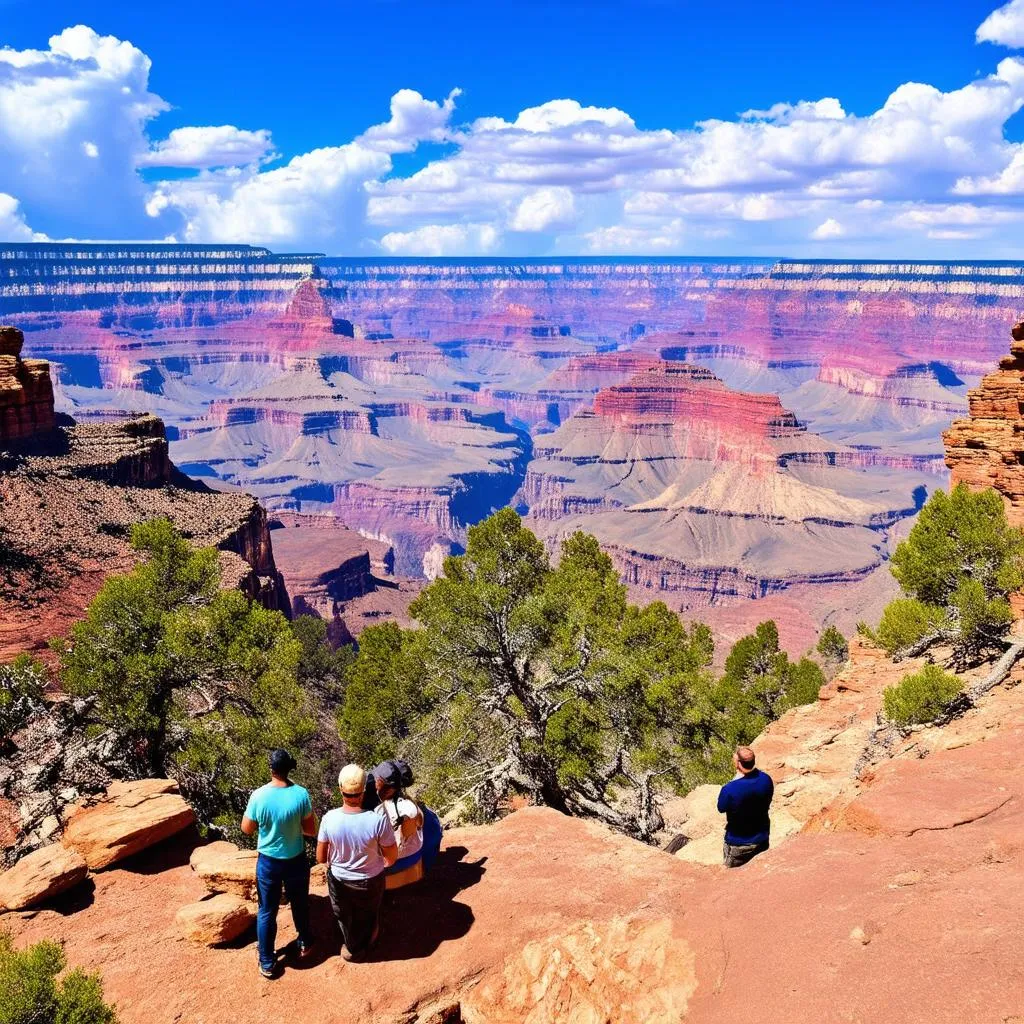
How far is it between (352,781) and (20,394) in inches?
1813

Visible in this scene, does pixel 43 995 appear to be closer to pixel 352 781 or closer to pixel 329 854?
pixel 329 854

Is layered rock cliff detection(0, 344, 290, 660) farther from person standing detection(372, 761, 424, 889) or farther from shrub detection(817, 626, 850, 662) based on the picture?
shrub detection(817, 626, 850, 662)

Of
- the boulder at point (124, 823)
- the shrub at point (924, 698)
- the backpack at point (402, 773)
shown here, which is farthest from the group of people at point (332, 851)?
the shrub at point (924, 698)

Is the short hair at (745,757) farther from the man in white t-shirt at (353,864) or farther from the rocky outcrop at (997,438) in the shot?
the rocky outcrop at (997,438)

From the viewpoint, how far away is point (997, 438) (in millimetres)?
31594

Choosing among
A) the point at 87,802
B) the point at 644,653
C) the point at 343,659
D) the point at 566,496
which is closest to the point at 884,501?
the point at 566,496

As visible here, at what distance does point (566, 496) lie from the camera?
189875mm

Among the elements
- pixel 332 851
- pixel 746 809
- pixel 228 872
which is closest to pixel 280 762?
pixel 332 851

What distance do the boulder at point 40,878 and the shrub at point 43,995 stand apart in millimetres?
3335

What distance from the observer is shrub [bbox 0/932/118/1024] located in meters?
7.59

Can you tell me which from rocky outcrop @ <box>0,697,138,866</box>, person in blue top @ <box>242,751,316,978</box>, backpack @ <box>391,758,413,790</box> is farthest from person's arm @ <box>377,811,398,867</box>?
rocky outcrop @ <box>0,697,138,866</box>

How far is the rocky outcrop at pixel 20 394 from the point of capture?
152 feet

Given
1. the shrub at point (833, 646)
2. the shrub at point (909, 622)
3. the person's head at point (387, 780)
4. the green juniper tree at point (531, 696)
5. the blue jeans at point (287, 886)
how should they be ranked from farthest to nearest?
the shrub at point (833, 646) → the shrub at point (909, 622) → the green juniper tree at point (531, 696) → the person's head at point (387, 780) → the blue jeans at point (287, 886)

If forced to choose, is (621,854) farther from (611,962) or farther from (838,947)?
(838,947)
